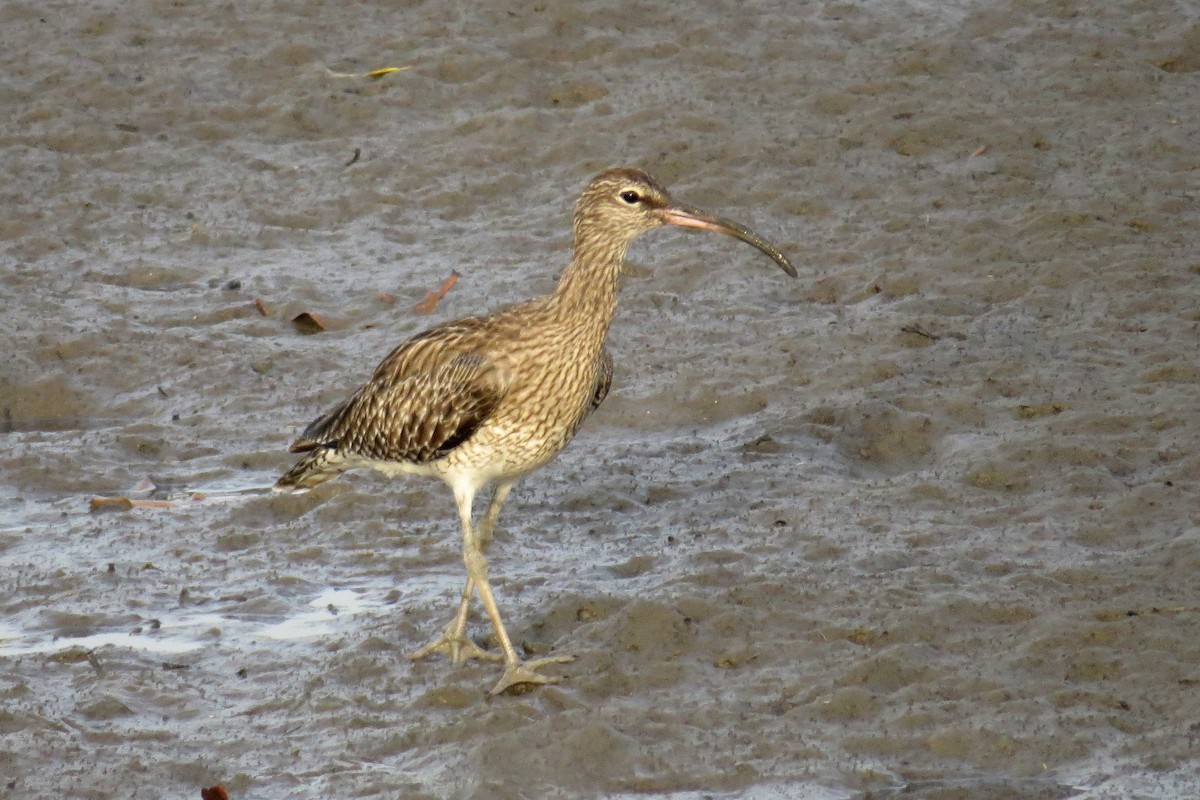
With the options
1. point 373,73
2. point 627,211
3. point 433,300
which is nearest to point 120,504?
point 433,300

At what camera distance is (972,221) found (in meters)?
10.8

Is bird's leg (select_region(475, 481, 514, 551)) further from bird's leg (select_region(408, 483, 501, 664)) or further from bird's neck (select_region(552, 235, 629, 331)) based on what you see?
bird's neck (select_region(552, 235, 629, 331))

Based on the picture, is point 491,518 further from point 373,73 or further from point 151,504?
point 373,73

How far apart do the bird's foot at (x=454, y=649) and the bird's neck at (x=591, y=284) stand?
1394 millimetres

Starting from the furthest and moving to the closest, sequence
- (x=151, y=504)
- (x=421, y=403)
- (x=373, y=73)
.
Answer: (x=373, y=73), (x=151, y=504), (x=421, y=403)

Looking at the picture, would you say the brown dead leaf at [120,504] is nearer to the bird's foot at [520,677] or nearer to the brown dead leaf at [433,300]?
the brown dead leaf at [433,300]

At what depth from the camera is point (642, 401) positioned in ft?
32.1

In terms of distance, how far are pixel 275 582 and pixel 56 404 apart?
7.90ft

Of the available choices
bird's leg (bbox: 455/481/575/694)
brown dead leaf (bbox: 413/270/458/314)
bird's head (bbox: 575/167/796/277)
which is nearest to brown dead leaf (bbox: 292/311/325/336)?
brown dead leaf (bbox: 413/270/458/314)

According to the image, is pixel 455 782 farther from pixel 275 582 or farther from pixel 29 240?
pixel 29 240

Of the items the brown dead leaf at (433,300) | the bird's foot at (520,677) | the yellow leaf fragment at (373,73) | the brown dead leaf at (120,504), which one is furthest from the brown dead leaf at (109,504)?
the yellow leaf fragment at (373,73)

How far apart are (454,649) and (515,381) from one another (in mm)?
1155

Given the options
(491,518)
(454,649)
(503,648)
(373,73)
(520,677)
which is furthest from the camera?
(373,73)

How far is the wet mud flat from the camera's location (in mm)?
6902
